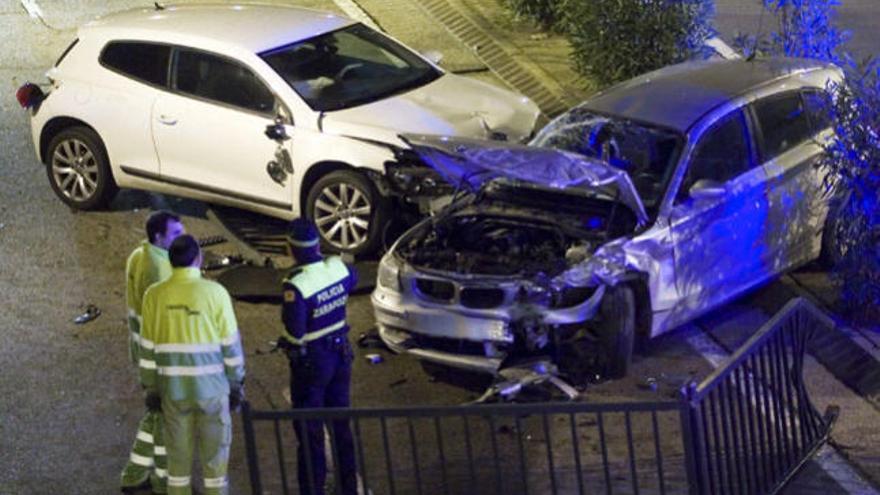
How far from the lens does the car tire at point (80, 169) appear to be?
13516 mm

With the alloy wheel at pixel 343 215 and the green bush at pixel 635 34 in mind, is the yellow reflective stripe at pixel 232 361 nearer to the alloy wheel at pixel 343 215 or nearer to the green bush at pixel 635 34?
the alloy wheel at pixel 343 215

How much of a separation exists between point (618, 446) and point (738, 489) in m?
1.31

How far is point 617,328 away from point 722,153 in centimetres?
157

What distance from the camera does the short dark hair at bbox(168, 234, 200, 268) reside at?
847 centimetres

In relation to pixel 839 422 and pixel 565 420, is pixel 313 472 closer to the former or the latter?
pixel 565 420

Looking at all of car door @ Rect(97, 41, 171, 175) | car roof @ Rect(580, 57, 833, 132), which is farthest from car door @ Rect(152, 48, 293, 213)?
car roof @ Rect(580, 57, 833, 132)

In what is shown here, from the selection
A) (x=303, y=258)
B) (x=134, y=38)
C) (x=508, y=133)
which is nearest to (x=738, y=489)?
(x=303, y=258)

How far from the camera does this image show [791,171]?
11.4m

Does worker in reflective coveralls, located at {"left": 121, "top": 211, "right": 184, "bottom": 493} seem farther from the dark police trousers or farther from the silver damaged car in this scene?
the silver damaged car

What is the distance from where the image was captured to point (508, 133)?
12.7m

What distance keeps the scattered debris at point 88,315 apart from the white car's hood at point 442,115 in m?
2.14

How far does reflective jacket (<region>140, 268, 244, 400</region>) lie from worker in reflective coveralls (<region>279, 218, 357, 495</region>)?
34 centimetres

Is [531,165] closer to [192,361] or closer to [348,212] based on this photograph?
[348,212]

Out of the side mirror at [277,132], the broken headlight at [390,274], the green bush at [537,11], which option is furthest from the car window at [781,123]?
the green bush at [537,11]
